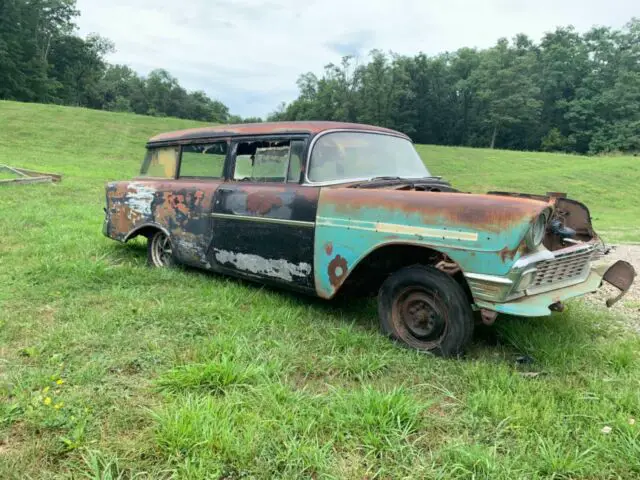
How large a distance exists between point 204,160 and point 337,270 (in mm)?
2183

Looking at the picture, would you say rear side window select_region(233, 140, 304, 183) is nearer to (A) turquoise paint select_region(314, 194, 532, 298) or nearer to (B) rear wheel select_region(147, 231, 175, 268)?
(A) turquoise paint select_region(314, 194, 532, 298)

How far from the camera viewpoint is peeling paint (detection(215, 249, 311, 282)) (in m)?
3.86

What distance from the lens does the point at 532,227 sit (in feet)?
9.18

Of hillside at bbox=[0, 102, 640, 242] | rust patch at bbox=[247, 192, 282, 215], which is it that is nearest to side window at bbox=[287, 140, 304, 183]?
rust patch at bbox=[247, 192, 282, 215]

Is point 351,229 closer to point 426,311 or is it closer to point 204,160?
point 426,311

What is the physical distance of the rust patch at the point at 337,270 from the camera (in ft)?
11.6

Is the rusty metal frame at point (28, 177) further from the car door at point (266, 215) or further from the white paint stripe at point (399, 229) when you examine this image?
the white paint stripe at point (399, 229)

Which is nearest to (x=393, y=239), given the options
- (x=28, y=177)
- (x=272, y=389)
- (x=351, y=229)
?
(x=351, y=229)

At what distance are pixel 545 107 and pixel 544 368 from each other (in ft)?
232

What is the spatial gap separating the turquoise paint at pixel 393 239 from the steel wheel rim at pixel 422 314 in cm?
38

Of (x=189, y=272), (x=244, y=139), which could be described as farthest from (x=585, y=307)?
(x=189, y=272)

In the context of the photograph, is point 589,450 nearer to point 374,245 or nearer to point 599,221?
point 374,245

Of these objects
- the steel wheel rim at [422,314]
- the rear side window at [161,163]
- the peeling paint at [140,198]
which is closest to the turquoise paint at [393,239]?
the steel wheel rim at [422,314]

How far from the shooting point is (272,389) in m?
2.69
